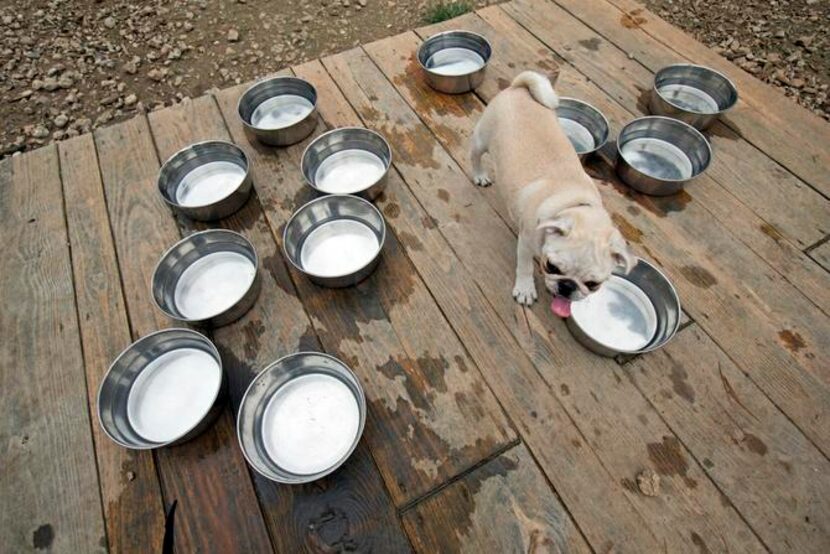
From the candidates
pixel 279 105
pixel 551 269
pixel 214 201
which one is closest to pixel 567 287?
pixel 551 269

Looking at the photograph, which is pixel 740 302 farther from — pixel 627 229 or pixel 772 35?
pixel 772 35

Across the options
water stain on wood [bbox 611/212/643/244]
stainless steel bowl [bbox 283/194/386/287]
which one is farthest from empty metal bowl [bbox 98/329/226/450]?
water stain on wood [bbox 611/212/643/244]

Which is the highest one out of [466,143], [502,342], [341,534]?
[466,143]

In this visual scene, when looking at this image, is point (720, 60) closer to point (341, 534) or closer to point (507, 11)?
point (507, 11)

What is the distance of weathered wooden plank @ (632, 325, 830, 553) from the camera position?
2.07m

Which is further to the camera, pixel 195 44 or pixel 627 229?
pixel 195 44

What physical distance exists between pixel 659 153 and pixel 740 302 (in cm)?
137

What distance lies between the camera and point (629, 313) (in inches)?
108

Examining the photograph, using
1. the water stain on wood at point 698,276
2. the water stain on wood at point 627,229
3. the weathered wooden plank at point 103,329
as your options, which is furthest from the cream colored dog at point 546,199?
the weathered wooden plank at point 103,329

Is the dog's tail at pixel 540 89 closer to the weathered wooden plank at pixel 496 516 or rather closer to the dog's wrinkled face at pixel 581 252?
the dog's wrinkled face at pixel 581 252

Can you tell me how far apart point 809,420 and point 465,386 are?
6.05 feet

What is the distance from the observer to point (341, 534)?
2.09 meters

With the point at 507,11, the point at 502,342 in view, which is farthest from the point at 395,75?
the point at 502,342

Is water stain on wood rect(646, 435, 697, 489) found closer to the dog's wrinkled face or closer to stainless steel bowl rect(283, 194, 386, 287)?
the dog's wrinkled face
